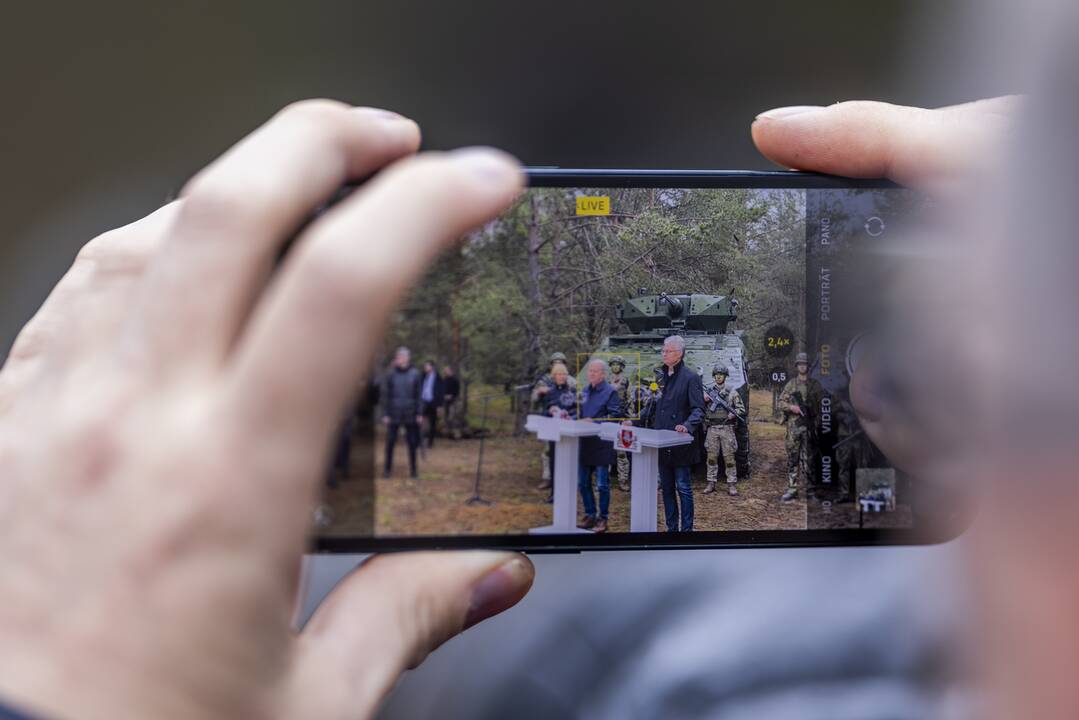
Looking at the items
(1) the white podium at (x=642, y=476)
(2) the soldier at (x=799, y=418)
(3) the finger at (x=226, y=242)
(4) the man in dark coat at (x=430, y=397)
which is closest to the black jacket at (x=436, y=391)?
(4) the man in dark coat at (x=430, y=397)

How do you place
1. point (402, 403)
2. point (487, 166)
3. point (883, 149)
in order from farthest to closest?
point (883, 149)
point (402, 403)
point (487, 166)

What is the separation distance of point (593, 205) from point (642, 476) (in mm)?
385

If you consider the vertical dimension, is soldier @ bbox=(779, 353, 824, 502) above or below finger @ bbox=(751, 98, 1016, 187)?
below

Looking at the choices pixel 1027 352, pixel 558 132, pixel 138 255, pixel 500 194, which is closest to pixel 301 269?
pixel 500 194

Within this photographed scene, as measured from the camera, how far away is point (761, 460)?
1.04 metres

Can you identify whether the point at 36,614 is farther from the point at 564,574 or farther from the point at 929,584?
the point at 929,584

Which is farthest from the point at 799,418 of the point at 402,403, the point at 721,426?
the point at 402,403

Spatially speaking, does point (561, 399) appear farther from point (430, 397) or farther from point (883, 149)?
point (883, 149)

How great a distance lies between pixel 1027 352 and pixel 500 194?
447 mm

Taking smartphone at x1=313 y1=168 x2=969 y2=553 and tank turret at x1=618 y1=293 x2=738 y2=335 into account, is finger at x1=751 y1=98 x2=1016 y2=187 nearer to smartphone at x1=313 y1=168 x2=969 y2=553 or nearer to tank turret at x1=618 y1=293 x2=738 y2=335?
smartphone at x1=313 y1=168 x2=969 y2=553

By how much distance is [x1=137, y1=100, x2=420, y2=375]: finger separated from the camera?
23.9 inches

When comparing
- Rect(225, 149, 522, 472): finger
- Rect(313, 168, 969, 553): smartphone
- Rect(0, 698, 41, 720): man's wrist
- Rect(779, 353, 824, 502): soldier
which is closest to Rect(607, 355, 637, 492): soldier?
Rect(313, 168, 969, 553): smartphone

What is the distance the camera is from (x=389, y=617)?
77cm

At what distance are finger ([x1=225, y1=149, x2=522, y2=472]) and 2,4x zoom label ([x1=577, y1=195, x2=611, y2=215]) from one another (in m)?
0.44
